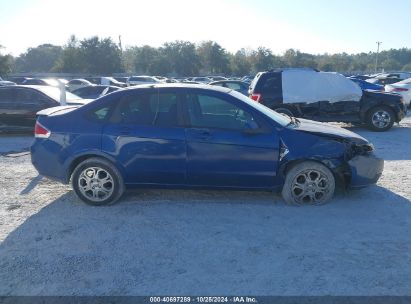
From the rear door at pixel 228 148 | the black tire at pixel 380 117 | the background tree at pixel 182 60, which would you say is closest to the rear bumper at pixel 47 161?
the rear door at pixel 228 148

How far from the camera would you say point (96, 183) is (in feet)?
16.9

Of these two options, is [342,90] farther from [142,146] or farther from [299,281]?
[299,281]

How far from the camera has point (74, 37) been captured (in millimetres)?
62312

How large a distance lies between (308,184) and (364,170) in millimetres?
781

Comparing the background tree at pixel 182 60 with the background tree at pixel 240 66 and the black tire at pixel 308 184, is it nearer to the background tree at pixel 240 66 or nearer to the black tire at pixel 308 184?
the background tree at pixel 240 66

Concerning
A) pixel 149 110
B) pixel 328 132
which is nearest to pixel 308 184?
pixel 328 132

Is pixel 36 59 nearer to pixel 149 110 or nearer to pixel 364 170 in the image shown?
pixel 149 110

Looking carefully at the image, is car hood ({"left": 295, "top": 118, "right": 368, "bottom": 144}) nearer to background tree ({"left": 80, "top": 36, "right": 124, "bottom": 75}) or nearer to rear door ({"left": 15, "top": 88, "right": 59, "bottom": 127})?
rear door ({"left": 15, "top": 88, "right": 59, "bottom": 127})

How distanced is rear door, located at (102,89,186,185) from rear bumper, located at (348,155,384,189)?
2.25 m

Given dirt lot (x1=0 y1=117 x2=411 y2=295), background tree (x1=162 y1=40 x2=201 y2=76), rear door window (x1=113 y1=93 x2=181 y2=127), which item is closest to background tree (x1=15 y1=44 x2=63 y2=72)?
background tree (x1=162 y1=40 x2=201 y2=76)

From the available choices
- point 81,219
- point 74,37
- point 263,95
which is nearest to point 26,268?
point 81,219

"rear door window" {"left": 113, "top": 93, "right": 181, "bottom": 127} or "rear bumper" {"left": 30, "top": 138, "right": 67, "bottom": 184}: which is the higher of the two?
"rear door window" {"left": 113, "top": 93, "right": 181, "bottom": 127}

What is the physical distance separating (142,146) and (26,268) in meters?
2.02

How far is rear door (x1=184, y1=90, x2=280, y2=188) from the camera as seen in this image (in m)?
4.91
